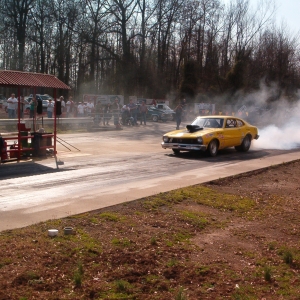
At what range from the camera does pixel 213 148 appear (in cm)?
1725

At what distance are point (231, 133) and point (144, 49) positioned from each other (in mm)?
41542

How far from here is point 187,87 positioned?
57.8 meters

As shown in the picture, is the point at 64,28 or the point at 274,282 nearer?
the point at 274,282

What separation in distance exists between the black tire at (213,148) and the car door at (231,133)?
0.64 m

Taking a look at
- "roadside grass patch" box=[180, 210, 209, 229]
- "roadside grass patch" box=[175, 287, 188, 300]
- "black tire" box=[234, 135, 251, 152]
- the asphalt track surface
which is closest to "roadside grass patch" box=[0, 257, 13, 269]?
the asphalt track surface

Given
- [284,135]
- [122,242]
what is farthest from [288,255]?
[284,135]

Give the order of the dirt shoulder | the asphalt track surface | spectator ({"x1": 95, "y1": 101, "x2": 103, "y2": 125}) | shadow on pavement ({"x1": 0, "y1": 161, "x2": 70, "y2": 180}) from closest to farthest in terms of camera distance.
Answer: the dirt shoulder, the asphalt track surface, shadow on pavement ({"x1": 0, "y1": 161, "x2": 70, "y2": 180}), spectator ({"x1": 95, "y1": 101, "x2": 103, "y2": 125})

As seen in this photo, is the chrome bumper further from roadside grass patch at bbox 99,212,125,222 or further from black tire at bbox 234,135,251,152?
roadside grass patch at bbox 99,212,125,222

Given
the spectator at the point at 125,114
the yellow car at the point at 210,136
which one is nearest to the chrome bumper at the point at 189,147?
the yellow car at the point at 210,136

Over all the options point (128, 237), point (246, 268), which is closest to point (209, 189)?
point (128, 237)

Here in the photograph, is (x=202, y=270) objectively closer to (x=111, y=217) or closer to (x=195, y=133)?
(x=111, y=217)

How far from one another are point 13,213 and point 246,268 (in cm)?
417

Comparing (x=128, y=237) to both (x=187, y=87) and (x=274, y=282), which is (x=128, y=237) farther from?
(x=187, y=87)

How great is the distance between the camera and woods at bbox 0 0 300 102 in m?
51.2
